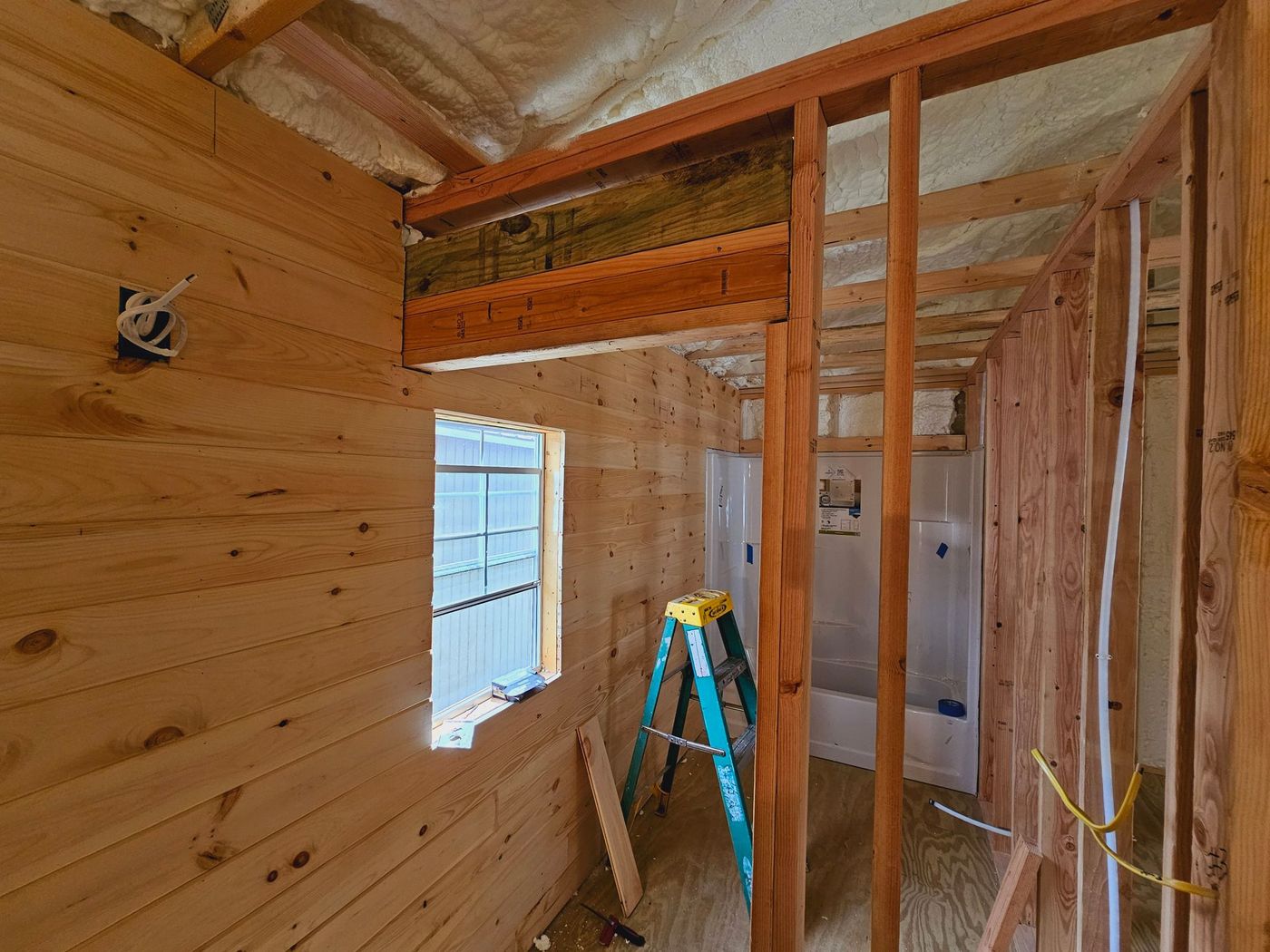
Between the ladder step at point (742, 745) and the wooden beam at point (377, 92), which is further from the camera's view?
the ladder step at point (742, 745)

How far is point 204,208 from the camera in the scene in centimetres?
83

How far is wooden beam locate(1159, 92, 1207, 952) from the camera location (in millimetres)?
681

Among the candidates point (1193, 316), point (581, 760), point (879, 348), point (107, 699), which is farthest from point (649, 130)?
point (879, 348)

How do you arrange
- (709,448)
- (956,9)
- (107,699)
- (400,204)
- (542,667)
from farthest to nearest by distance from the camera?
(709,448), (542,667), (400,204), (107,699), (956,9)

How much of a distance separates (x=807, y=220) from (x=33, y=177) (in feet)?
3.55

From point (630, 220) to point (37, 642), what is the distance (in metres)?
1.08

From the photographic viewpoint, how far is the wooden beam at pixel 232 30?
25.9 inches

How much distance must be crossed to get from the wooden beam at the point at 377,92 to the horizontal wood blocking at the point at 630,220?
0.18 meters

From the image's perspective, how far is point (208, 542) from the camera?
2.71 feet

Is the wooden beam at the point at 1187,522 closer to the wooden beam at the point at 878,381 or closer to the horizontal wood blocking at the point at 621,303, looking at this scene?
the horizontal wood blocking at the point at 621,303

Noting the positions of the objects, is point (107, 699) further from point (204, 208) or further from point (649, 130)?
point (649, 130)

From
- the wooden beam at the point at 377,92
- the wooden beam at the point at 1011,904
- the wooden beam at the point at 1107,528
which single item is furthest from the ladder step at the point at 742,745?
the wooden beam at the point at 377,92

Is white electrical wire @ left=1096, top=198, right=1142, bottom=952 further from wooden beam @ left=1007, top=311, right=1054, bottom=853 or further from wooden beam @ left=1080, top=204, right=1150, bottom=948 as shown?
wooden beam @ left=1007, top=311, right=1054, bottom=853

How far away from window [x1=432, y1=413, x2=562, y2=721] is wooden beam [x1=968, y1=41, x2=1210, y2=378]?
153 centimetres
